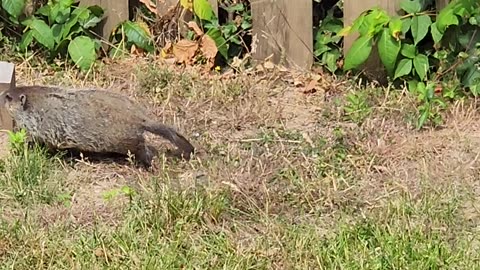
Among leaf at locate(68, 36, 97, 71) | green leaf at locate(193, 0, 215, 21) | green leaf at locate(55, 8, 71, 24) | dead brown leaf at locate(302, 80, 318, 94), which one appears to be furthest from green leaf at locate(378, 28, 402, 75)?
green leaf at locate(55, 8, 71, 24)

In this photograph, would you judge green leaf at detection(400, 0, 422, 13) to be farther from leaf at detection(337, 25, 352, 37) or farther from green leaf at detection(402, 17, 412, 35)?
leaf at detection(337, 25, 352, 37)

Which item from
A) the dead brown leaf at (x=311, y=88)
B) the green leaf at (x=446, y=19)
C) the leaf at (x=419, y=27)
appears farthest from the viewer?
the dead brown leaf at (x=311, y=88)

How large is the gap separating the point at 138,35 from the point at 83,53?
0.35m

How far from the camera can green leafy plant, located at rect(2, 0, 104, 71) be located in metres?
6.05

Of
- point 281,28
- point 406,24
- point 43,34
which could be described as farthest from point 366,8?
point 43,34

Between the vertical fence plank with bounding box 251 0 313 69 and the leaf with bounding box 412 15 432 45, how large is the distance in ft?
2.22

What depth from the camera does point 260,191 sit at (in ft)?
15.2

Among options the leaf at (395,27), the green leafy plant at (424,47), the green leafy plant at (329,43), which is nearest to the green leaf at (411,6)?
the green leafy plant at (424,47)

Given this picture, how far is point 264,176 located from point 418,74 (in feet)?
4.13

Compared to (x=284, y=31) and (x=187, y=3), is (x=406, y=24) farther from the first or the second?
(x=187, y=3)

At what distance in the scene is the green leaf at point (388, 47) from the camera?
5578 mm

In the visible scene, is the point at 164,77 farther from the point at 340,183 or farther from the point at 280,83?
the point at 340,183

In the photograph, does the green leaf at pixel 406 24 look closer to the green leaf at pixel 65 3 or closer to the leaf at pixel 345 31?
the leaf at pixel 345 31

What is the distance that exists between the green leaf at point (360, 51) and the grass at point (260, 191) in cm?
17
